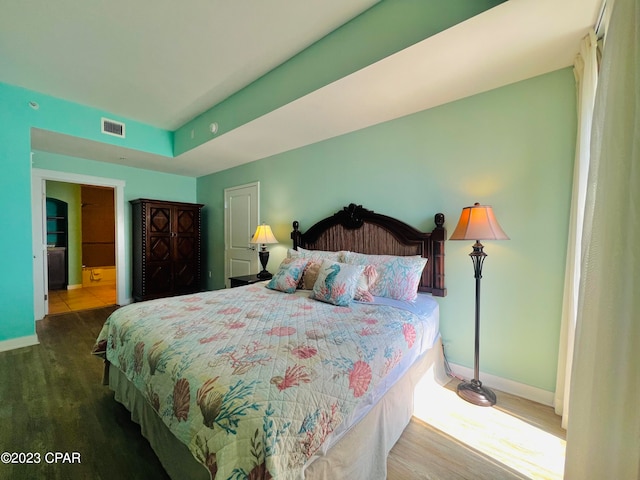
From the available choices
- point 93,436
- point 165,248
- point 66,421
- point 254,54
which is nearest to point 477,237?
point 254,54

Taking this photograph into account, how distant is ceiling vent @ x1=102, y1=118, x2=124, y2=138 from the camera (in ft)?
11.3

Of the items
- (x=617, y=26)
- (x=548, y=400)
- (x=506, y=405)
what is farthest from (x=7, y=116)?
(x=548, y=400)

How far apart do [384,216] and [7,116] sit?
13.6ft

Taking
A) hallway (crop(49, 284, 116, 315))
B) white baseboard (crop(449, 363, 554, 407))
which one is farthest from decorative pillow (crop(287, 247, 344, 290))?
hallway (crop(49, 284, 116, 315))

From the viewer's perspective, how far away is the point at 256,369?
3.59 ft

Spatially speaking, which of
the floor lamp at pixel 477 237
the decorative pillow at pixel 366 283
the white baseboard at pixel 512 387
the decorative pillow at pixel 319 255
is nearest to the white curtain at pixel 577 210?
the white baseboard at pixel 512 387

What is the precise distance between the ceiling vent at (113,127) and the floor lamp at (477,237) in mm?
4241

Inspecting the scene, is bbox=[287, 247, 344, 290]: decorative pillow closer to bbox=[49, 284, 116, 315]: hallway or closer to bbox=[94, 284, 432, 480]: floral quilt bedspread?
bbox=[94, 284, 432, 480]: floral quilt bedspread

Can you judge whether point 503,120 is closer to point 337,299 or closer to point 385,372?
point 337,299

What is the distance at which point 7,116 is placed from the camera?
285cm

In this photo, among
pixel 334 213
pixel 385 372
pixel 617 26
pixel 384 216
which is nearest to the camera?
pixel 617 26

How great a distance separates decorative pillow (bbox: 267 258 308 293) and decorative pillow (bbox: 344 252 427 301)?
73cm

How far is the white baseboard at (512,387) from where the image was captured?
1977 millimetres

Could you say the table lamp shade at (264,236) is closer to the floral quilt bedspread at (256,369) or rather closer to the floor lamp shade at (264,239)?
the floor lamp shade at (264,239)
